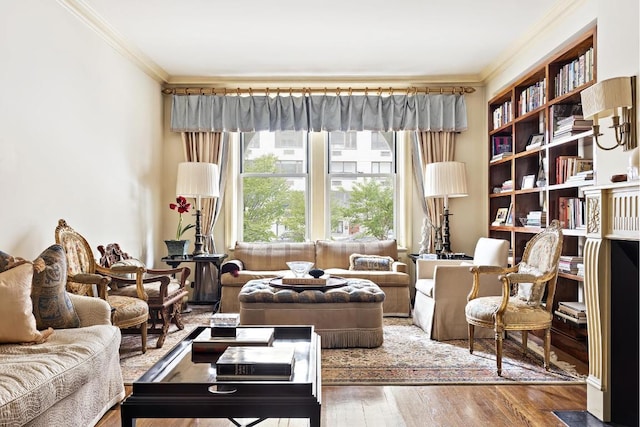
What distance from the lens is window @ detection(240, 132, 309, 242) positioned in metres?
6.24

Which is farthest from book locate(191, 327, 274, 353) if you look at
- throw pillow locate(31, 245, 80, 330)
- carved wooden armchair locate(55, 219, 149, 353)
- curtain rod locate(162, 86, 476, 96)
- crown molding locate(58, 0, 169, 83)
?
curtain rod locate(162, 86, 476, 96)

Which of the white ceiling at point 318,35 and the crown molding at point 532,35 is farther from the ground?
the white ceiling at point 318,35

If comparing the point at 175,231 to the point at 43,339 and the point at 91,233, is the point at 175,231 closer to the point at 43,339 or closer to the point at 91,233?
the point at 91,233

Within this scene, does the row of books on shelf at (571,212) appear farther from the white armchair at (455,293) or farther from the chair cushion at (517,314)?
the chair cushion at (517,314)

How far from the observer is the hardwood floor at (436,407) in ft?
8.36

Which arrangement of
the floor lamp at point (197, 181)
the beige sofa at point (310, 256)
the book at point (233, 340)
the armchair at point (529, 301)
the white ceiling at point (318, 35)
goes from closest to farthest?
the book at point (233, 340), the armchair at point (529, 301), the white ceiling at point (318, 35), the beige sofa at point (310, 256), the floor lamp at point (197, 181)

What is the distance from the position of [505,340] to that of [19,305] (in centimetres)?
365

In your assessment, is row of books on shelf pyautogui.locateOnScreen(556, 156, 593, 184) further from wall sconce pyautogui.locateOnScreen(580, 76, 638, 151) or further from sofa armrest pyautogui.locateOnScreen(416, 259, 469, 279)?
sofa armrest pyautogui.locateOnScreen(416, 259, 469, 279)

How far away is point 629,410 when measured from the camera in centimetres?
256

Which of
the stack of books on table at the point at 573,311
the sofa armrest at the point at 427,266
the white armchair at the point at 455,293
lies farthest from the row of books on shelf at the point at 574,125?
the sofa armrest at the point at 427,266

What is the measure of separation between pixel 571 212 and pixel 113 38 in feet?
14.0

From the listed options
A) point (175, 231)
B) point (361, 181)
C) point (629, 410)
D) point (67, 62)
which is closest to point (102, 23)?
point (67, 62)

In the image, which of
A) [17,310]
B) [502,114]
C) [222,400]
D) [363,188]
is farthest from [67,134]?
[502,114]

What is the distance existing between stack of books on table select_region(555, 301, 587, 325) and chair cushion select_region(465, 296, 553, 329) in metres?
0.31
